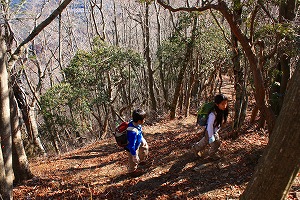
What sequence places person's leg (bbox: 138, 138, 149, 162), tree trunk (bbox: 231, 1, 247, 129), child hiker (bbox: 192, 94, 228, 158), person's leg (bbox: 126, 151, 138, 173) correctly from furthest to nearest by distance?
tree trunk (bbox: 231, 1, 247, 129)
person's leg (bbox: 138, 138, 149, 162)
person's leg (bbox: 126, 151, 138, 173)
child hiker (bbox: 192, 94, 228, 158)

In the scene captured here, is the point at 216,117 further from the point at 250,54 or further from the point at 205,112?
the point at 250,54

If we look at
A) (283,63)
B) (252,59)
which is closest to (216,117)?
(252,59)

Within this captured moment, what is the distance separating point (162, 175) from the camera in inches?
225

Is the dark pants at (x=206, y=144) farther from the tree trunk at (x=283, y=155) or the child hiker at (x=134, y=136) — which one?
the tree trunk at (x=283, y=155)

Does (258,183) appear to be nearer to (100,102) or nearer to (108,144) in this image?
(108,144)

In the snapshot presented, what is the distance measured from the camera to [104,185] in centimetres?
579

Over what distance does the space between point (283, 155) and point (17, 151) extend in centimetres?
537

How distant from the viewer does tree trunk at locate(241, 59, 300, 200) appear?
2300 millimetres

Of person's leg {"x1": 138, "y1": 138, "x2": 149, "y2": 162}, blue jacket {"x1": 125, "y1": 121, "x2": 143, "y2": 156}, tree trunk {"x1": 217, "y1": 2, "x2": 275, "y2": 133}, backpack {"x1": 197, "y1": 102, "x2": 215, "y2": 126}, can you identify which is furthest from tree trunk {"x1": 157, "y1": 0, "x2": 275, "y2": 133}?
person's leg {"x1": 138, "y1": 138, "x2": 149, "y2": 162}

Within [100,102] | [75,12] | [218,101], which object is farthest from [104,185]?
[75,12]

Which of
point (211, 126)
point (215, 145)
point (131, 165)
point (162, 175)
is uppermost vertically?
point (211, 126)

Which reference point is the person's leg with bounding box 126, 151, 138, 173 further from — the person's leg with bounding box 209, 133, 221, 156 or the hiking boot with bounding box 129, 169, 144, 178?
the person's leg with bounding box 209, 133, 221, 156

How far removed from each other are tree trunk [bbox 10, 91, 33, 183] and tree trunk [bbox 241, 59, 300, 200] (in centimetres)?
487

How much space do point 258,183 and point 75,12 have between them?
30022 mm
